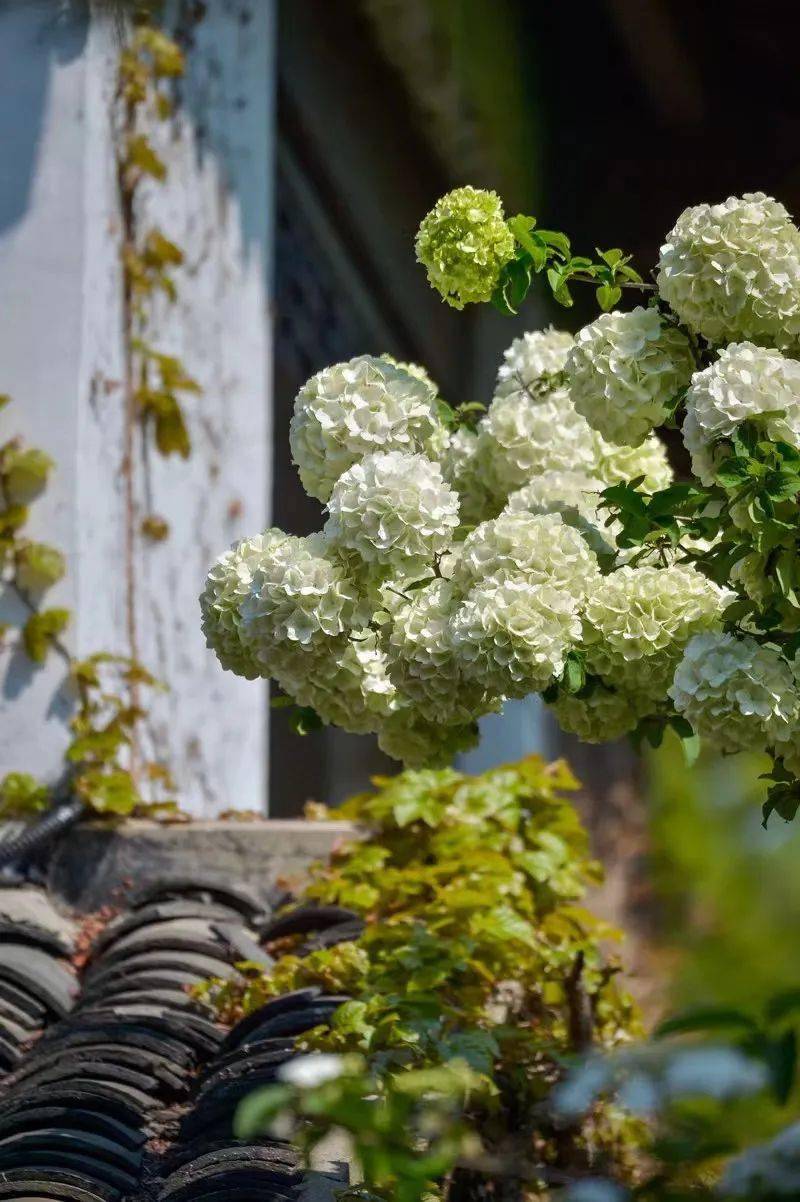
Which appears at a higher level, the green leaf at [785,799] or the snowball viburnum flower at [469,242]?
the snowball viburnum flower at [469,242]

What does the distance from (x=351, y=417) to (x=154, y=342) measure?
197cm

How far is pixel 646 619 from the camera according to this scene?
1924mm

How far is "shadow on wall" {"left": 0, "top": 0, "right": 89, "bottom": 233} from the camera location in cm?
364

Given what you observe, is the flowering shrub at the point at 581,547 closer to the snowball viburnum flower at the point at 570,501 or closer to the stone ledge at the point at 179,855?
the snowball viburnum flower at the point at 570,501

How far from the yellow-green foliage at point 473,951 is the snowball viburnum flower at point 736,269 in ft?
3.16

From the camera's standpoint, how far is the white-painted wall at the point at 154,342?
140 inches

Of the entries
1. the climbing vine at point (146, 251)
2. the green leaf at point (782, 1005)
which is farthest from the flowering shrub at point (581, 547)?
the climbing vine at point (146, 251)

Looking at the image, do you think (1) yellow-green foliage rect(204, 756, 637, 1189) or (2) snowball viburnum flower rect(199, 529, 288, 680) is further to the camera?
(1) yellow-green foliage rect(204, 756, 637, 1189)

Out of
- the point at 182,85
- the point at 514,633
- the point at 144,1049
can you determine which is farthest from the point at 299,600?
the point at 182,85

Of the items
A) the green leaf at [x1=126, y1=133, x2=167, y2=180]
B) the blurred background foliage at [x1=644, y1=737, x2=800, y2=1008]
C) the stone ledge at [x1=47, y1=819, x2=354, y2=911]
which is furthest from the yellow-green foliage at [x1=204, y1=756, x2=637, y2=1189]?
the blurred background foliage at [x1=644, y1=737, x2=800, y2=1008]

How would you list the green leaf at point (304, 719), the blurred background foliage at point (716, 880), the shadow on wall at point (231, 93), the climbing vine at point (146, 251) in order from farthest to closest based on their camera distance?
1. the blurred background foliage at point (716, 880)
2. the shadow on wall at point (231, 93)
3. the climbing vine at point (146, 251)
4. the green leaf at point (304, 719)

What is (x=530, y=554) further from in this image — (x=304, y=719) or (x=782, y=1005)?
(x=782, y=1005)

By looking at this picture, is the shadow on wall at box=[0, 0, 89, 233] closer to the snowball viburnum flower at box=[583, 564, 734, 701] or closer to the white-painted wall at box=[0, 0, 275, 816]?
the white-painted wall at box=[0, 0, 275, 816]

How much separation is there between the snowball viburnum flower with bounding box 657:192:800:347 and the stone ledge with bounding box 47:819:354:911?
69.7 inches
